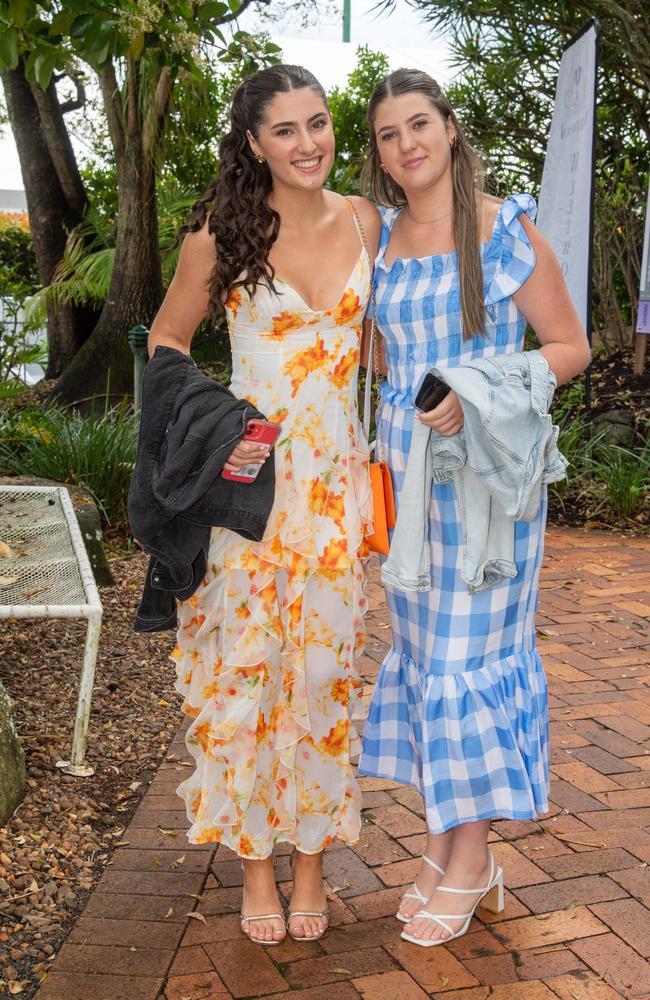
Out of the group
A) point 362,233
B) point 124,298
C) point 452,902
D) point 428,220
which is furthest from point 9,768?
point 124,298

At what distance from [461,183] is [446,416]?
0.55 metres

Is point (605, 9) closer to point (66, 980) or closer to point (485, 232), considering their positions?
point (485, 232)

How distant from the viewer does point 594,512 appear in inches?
271

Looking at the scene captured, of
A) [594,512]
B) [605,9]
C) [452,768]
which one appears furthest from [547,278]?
[605,9]

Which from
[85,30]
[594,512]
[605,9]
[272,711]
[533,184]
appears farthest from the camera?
[533,184]

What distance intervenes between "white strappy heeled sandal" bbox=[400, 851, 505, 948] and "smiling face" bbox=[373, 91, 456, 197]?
1.61 meters

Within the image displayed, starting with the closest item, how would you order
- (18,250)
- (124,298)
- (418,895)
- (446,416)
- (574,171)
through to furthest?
(446,416), (418,895), (574,171), (124,298), (18,250)

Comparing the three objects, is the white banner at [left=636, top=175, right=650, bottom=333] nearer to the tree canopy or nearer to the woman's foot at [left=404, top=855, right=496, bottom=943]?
the tree canopy

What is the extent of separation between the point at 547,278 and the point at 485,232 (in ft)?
0.56

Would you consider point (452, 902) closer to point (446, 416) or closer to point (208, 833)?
point (208, 833)

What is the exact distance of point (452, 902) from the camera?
2578mm

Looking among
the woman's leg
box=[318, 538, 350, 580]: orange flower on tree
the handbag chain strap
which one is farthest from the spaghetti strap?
the woman's leg

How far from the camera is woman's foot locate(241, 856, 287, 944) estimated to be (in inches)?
102

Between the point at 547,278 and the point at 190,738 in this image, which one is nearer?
the point at 547,278
